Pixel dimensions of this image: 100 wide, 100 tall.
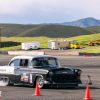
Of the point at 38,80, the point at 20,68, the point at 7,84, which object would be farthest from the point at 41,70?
the point at 7,84

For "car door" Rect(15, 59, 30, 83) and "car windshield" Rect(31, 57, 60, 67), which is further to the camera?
"car windshield" Rect(31, 57, 60, 67)

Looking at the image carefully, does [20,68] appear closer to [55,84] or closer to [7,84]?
[7,84]

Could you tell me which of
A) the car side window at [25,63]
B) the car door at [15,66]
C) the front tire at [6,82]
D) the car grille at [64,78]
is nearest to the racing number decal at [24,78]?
the car door at [15,66]

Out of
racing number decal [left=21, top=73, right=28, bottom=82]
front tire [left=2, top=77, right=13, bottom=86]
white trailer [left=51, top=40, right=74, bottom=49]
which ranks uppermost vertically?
white trailer [left=51, top=40, right=74, bottom=49]

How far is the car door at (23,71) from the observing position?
13.6 m

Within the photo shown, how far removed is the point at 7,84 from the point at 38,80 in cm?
→ 208

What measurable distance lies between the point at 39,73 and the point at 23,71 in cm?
104

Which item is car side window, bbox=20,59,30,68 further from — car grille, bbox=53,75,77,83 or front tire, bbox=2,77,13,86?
car grille, bbox=53,75,77,83

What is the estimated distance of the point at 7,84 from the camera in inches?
575

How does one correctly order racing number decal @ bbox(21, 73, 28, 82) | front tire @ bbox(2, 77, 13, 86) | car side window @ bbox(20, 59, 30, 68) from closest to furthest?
racing number decal @ bbox(21, 73, 28, 82), car side window @ bbox(20, 59, 30, 68), front tire @ bbox(2, 77, 13, 86)

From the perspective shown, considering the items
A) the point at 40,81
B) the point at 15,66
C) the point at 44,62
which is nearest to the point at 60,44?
the point at 15,66

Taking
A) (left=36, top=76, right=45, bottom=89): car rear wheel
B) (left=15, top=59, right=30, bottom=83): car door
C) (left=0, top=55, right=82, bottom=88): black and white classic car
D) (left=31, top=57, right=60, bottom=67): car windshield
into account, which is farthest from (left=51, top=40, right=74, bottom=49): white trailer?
(left=36, top=76, right=45, bottom=89): car rear wheel

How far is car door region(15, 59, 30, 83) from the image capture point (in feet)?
44.8

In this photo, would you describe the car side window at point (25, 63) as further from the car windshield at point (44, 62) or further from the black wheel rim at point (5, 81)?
the black wheel rim at point (5, 81)
